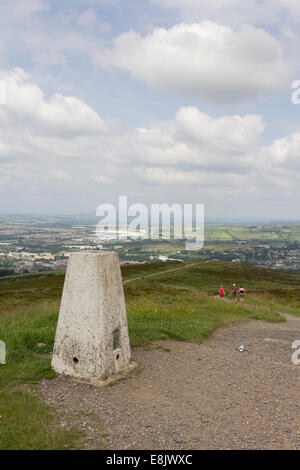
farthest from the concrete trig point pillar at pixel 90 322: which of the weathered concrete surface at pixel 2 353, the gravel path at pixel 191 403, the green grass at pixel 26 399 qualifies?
the weathered concrete surface at pixel 2 353

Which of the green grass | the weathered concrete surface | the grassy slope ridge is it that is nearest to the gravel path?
the green grass

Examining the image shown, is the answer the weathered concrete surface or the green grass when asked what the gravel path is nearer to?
the green grass

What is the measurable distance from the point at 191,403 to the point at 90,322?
3434 millimetres

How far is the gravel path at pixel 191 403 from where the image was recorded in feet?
20.5

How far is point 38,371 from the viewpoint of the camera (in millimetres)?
9203

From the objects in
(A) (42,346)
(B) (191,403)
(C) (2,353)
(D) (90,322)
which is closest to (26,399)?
(D) (90,322)

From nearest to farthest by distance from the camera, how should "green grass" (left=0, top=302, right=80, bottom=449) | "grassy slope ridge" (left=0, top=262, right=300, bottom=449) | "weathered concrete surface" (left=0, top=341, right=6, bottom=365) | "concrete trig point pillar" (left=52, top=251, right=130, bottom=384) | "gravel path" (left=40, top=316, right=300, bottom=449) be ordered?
1. "green grass" (left=0, top=302, right=80, bottom=449)
2. "grassy slope ridge" (left=0, top=262, right=300, bottom=449)
3. "gravel path" (left=40, top=316, right=300, bottom=449)
4. "concrete trig point pillar" (left=52, top=251, right=130, bottom=384)
5. "weathered concrete surface" (left=0, top=341, right=6, bottom=365)

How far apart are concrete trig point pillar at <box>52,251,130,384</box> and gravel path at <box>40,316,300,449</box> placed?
20.5 inches

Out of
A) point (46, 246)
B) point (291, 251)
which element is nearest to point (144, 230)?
point (46, 246)

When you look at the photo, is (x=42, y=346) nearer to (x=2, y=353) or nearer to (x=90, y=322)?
(x=2, y=353)

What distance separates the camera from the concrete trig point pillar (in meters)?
8.84

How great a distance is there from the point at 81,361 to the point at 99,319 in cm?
136

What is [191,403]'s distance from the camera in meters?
7.80
